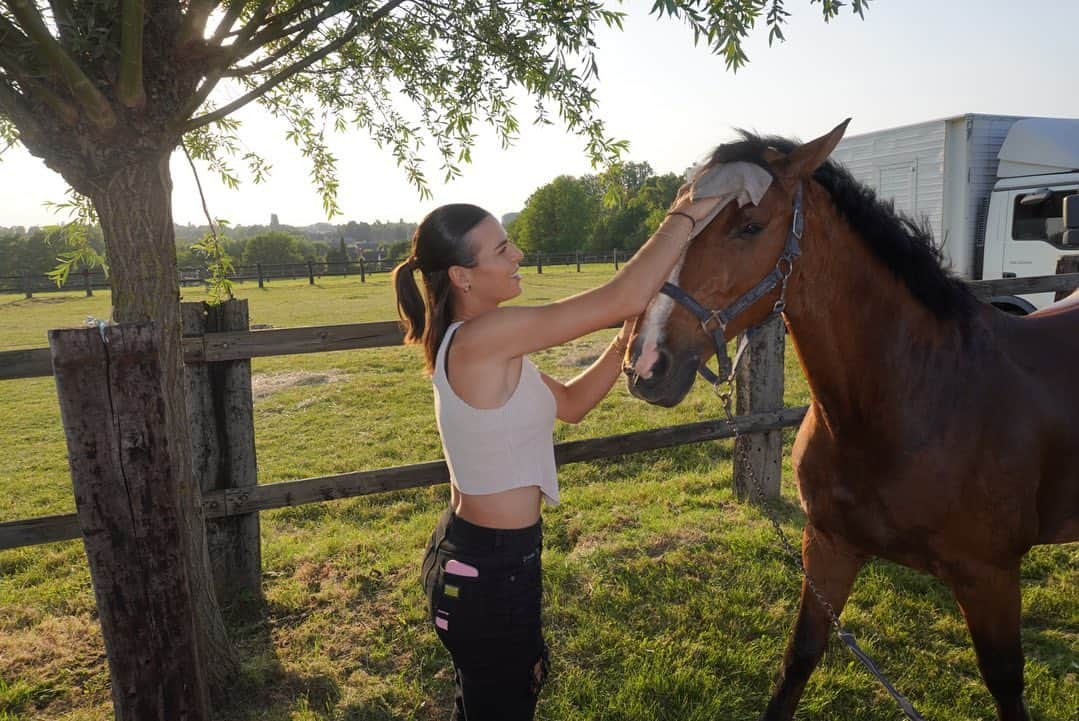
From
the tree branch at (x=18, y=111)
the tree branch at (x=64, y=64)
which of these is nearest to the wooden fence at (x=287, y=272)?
the tree branch at (x=18, y=111)

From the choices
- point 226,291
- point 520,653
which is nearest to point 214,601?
point 226,291

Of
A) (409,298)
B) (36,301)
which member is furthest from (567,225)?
(409,298)

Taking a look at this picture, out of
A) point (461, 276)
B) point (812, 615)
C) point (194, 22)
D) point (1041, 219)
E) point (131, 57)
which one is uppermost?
point (194, 22)

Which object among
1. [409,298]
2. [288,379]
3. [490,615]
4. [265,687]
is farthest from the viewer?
[288,379]

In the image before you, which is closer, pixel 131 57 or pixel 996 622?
pixel 131 57

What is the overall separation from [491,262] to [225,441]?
8.13 feet

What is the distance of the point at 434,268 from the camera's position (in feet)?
6.11

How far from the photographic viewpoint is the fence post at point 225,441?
3518 mm

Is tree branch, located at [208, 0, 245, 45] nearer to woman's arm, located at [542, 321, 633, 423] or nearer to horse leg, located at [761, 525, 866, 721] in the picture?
woman's arm, located at [542, 321, 633, 423]

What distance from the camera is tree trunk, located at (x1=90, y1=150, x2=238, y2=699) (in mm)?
2631

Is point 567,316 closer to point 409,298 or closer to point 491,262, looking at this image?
point 491,262

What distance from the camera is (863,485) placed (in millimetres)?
2408

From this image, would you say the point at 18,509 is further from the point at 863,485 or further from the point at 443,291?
the point at 863,485

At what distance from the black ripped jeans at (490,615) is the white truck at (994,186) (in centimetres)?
818
